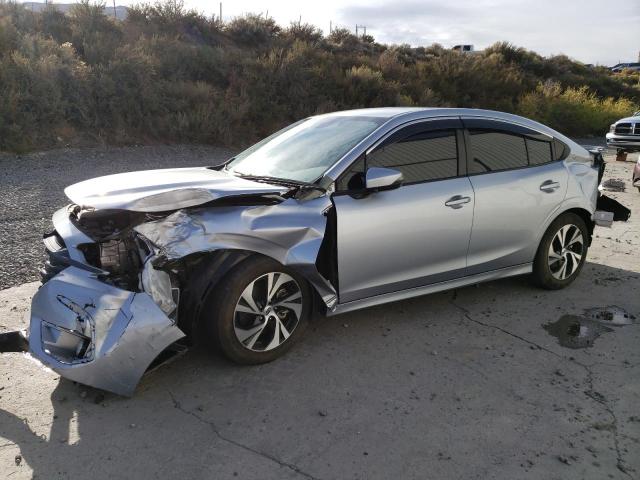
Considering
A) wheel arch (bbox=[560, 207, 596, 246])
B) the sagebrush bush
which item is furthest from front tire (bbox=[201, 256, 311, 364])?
the sagebrush bush

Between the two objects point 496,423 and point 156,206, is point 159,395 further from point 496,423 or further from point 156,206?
point 496,423

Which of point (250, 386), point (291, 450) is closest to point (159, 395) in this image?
point (250, 386)

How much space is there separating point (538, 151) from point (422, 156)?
1.44m

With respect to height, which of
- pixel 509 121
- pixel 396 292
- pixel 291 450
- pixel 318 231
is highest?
pixel 509 121

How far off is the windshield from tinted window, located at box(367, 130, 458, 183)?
8.9 inches

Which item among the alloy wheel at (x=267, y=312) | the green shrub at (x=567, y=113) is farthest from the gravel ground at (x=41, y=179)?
the green shrub at (x=567, y=113)

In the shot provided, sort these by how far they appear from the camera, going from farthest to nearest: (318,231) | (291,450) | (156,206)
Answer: (318,231), (156,206), (291,450)

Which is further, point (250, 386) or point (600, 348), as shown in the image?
point (600, 348)

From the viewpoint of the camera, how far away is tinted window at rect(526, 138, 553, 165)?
5.16 m

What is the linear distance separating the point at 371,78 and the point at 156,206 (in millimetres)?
16191

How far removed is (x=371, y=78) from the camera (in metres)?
18.5

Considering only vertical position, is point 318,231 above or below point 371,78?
below

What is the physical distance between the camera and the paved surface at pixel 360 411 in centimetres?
289

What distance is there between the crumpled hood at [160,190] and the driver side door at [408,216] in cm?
61
